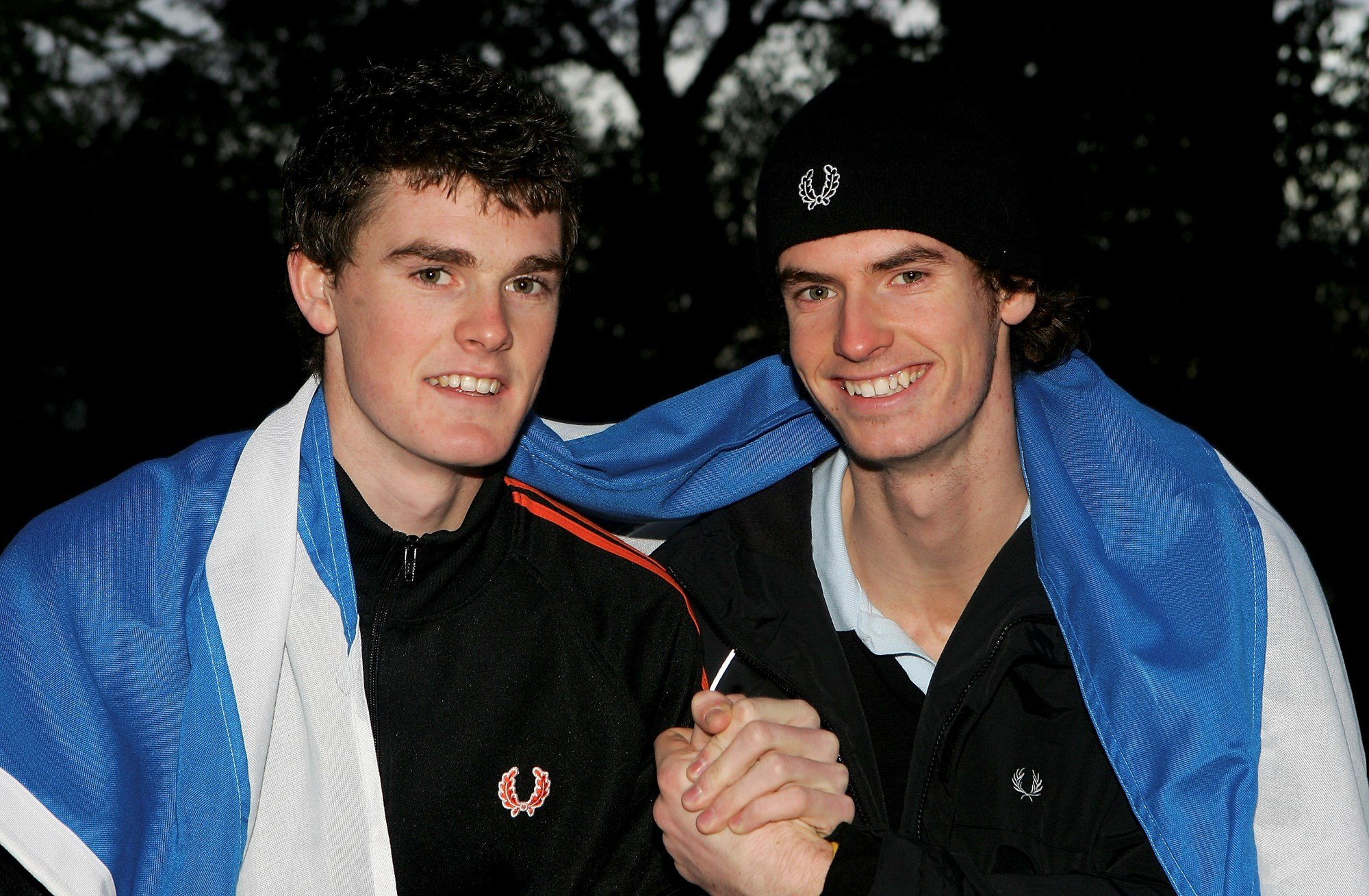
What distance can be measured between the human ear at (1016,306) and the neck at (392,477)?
1243 millimetres

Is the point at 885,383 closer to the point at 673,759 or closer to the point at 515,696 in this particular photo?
the point at 673,759

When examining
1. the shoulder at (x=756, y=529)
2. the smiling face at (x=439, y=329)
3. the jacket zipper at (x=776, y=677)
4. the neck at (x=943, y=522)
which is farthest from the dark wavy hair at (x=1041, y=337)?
the smiling face at (x=439, y=329)

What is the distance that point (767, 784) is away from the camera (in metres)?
2.16

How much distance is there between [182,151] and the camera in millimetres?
8805

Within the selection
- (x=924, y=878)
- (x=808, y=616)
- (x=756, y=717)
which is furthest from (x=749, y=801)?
(x=808, y=616)

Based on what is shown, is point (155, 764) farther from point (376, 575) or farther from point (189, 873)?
point (376, 575)

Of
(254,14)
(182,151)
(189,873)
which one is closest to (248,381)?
(182,151)

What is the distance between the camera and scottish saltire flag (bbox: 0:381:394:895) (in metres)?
1.92

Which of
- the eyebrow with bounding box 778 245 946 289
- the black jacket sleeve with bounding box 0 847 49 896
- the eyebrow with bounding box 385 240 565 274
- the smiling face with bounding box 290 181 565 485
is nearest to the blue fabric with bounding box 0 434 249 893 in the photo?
the black jacket sleeve with bounding box 0 847 49 896

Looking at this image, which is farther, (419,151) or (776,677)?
(776,677)

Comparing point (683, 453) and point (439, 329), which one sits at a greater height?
point (439, 329)

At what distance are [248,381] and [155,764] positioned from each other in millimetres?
6755

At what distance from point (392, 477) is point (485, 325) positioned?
0.36m

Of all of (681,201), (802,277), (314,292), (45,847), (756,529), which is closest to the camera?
(45,847)
